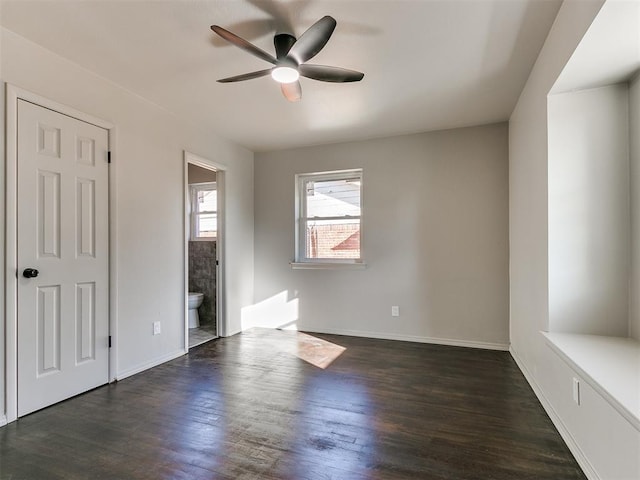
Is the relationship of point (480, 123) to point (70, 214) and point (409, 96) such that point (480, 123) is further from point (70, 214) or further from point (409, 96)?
point (70, 214)

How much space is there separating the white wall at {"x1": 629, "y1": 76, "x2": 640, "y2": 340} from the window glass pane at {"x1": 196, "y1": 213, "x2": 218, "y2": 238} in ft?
14.9

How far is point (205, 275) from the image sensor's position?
4973mm

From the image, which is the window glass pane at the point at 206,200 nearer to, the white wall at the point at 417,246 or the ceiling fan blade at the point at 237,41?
the white wall at the point at 417,246

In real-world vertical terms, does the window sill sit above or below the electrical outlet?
above

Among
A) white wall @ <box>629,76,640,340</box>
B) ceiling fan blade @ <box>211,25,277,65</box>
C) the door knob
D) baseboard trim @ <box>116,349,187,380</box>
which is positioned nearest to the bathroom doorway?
baseboard trim @ <box>116,349,187,380</box>

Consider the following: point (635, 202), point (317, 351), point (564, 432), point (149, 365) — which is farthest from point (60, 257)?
point (635, 202)

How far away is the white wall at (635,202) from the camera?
6.13 ft

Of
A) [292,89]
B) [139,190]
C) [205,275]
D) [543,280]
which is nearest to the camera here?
[543,280]

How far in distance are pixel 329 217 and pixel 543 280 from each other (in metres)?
2.64

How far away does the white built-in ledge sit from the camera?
1.30 metres

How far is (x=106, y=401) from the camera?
2.42 meters

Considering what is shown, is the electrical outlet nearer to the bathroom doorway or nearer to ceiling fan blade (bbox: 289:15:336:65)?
ceiling fan blade (bbox: 289:15:336:65)

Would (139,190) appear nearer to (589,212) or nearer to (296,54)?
(296,54)

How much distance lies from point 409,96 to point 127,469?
10.6 feet
